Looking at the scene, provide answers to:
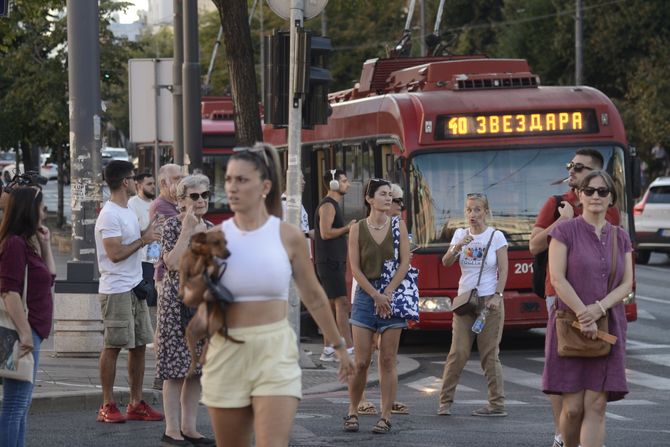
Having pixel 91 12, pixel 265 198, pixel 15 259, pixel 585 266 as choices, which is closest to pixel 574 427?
pixel 585 266

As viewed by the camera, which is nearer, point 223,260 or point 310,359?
point 223,260

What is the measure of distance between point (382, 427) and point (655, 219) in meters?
20.4

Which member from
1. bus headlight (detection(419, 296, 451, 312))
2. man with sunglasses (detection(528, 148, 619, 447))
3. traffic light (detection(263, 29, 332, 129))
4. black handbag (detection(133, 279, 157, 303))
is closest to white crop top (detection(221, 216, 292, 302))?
man with sunglasses (detection(528, 148, 619, 447))

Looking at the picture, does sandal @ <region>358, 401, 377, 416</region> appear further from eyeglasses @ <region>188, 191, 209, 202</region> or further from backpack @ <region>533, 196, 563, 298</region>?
eyeglasses @ <region>188, 191, 209, 202</region>

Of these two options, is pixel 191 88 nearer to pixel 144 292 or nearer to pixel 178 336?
pixel 144 292

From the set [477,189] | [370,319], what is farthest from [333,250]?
[370,319]

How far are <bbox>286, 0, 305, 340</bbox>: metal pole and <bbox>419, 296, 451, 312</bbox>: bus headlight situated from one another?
2707mm

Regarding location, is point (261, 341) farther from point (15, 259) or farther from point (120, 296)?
point (120, 296)

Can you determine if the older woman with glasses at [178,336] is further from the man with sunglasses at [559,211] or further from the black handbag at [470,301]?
the black handbag at [470,301]

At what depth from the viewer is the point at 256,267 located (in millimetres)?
6199

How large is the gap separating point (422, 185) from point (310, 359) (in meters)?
2.29

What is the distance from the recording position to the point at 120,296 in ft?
34.5

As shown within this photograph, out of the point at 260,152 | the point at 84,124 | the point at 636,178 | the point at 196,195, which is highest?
the point at 84,124

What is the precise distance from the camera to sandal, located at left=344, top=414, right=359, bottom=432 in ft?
33.9
